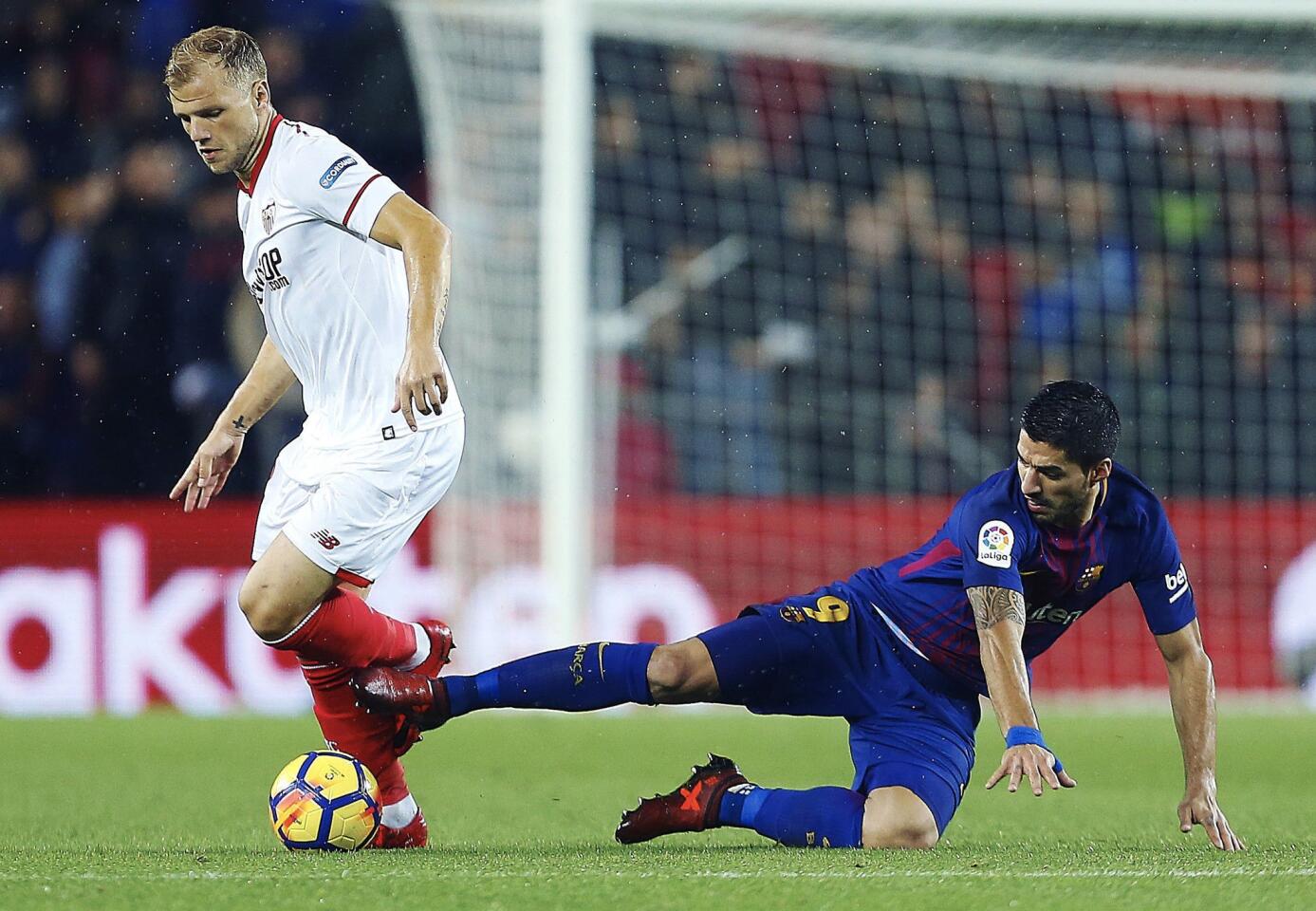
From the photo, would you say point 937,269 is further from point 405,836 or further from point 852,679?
point 405,836

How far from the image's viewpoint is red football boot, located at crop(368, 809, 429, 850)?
186 inches

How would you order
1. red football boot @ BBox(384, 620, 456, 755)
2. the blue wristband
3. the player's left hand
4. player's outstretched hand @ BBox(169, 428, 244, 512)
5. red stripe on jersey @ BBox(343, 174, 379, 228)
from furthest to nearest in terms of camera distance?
1. player's outstretched hand @ BBox(169, 428, 244, 512)
2. red football boot @ BBox(384, 620, 456, 755)
3. red stripe on jersey @ BBox(343, 174, 379, 228)
4. the player's left hand
5. the blue wristband

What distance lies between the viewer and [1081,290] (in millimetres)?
11969

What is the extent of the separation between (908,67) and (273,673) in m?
4.99

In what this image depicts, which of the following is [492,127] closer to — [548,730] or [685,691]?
[548,730]

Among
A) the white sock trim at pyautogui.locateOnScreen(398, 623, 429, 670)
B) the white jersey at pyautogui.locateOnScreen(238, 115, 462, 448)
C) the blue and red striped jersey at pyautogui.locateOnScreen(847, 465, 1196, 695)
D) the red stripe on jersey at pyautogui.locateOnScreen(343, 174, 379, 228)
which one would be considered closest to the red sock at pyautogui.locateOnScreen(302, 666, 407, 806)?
the white sock trim at pyautogui.locateOnScreen(398, 623, 429, 670)

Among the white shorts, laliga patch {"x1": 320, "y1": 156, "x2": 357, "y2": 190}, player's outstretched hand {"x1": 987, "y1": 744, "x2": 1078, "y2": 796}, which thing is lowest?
player's outstretched hand {"x1": 987, "y1": 744, "x2": 1078, "y2": 796}

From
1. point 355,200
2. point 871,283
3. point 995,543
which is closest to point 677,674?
point 995,543

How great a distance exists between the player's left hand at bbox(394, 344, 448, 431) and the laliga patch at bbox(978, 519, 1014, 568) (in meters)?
1.25

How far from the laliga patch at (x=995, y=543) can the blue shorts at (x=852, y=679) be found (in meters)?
0.56

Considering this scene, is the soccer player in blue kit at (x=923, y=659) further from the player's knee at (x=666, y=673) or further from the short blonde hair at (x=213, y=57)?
the short blonde hair at (x=213, y=57)

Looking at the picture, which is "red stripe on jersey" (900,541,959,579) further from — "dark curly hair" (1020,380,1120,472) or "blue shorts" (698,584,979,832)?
"dark curly hair" (1020,380,1120,472)

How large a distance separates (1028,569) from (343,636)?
162 centimetres

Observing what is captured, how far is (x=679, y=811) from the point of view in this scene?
4.68 m
